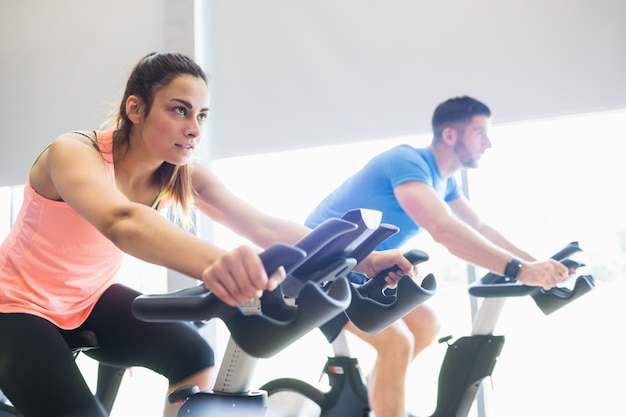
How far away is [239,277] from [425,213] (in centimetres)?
157

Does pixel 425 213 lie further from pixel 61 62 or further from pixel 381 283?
pixel 61 62

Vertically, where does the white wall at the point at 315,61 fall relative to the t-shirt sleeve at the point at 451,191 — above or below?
above

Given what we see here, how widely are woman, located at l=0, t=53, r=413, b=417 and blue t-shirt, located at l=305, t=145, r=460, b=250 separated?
89 cm

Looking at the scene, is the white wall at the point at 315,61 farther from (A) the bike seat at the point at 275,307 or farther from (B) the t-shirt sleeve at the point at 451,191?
(A) the bike seat at the point at 275,307

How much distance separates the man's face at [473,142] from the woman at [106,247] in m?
1.33

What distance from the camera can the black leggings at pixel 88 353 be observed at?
1.21 meters

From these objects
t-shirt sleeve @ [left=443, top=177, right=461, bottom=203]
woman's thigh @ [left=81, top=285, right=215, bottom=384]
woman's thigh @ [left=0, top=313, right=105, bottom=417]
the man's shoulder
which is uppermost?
t-shirt sleeve @ [left=443, top=177, right=461, bottom=203]

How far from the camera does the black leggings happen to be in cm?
121

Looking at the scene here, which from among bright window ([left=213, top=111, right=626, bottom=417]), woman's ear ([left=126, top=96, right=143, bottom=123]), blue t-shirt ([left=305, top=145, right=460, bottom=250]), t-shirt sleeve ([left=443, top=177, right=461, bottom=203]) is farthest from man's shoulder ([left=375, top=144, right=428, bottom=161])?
woman's ear ([left=126, top=96, right=143, bottom=123])

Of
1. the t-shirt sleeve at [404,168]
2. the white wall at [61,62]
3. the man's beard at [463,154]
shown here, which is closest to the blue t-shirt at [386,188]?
the t-shirt sleeve at [404,168]

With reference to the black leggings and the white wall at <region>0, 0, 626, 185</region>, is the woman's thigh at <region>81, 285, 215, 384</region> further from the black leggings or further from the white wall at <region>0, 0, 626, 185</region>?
the white wall at <region>0, 0, 626, 185</region>

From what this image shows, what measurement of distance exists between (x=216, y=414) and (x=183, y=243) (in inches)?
15.6

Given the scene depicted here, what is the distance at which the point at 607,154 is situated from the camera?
11.8ft

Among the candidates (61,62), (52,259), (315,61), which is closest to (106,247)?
(52,259)
